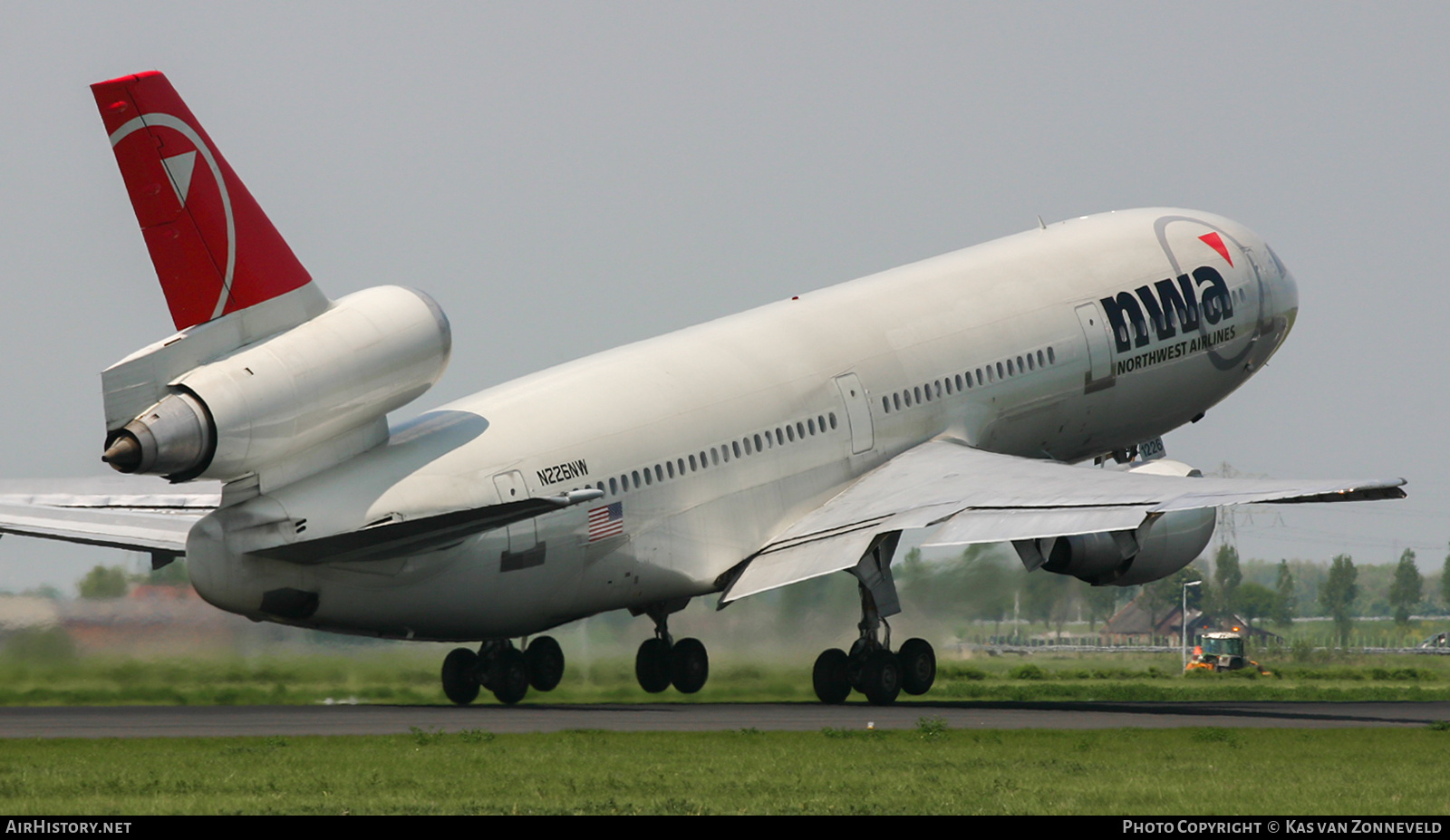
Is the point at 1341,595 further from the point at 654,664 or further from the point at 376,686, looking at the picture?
the point at 376,686

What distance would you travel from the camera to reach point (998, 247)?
4006 centimetres

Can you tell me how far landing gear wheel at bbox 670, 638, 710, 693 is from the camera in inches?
1435

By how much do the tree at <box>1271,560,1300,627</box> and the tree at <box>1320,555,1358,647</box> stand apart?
3.15 ft

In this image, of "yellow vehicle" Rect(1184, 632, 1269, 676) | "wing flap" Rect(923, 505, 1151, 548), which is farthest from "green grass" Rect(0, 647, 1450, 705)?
"yellow vehicle" Rect(1184, 632, 1269, 676)

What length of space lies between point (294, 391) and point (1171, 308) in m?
20.4

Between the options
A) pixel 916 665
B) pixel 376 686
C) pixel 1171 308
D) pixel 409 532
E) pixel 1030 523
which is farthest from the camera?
pixel 1171 308

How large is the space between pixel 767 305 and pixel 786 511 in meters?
4.52

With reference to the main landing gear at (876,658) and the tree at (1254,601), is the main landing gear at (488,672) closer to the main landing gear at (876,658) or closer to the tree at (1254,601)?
the main landing gear at (876,658)

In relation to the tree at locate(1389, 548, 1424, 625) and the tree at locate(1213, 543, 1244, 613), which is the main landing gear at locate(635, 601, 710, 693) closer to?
the tree at locate(1213, 543, 1244, 613)

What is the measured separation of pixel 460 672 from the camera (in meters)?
34.6

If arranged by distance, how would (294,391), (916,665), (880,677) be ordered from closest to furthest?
1. (294,391)
2. (880,677)
3. (916,665)

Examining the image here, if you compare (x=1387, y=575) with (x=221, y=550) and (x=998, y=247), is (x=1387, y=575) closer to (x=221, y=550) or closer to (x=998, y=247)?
(x=998, y=247)

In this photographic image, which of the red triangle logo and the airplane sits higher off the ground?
the red triangle logo

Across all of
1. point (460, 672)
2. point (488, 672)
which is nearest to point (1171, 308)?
point (488, 672)
